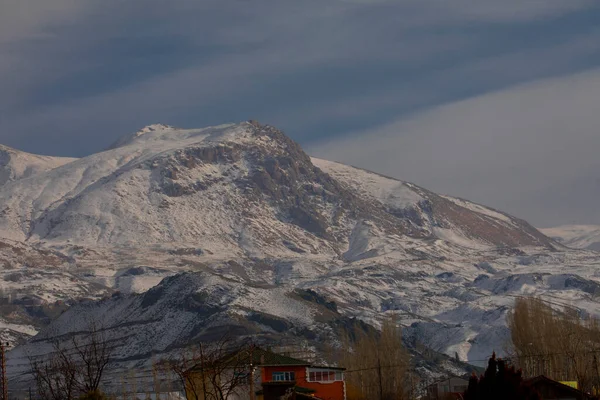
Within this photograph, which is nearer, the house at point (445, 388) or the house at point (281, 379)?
the house at point (281, 379)

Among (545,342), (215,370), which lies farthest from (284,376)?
(545,342)

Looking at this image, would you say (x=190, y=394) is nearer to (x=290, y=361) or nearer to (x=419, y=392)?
(x=290, y=361)

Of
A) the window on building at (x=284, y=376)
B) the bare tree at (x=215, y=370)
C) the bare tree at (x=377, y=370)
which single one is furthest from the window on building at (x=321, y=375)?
the bare tree at (x=377, y=370)

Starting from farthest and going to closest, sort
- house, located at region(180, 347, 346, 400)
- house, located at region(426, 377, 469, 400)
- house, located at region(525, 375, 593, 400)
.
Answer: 1. house, located at region(426, 377, 469, 400)
2. house, located at region(180, 347, 346, 400)
3. house, located at region(525, 375, 593, 400)

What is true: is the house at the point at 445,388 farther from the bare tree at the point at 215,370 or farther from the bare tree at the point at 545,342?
the bare tree at the point at 215,370

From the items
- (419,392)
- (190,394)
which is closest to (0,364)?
(190,394)

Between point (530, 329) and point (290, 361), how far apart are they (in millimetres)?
78120

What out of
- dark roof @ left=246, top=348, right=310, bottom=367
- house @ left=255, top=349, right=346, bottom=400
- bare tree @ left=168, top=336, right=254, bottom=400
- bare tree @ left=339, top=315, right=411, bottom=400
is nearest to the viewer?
bare tree @ left=168, top=336, right=254, bottom=400

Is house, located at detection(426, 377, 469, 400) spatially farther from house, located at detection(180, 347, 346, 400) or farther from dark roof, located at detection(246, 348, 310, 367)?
dark roof, located at detection(246, 348, 310, 367)

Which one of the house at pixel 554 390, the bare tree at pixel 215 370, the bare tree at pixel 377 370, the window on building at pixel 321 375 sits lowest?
the house at pixel 554 390

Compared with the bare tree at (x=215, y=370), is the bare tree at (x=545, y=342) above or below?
above

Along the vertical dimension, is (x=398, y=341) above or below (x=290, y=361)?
above

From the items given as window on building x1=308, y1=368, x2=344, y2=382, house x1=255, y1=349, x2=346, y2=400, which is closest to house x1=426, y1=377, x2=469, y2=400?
window on building x1=308, y1=368, x2=344, y2=382

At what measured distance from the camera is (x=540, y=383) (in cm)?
7725
